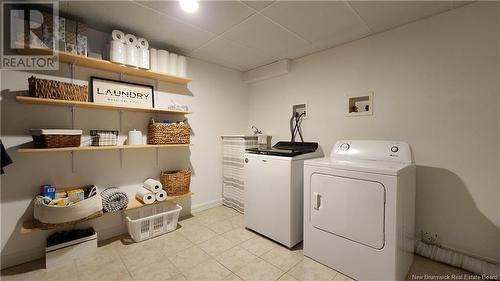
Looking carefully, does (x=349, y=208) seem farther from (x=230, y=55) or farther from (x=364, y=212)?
(x=230, y=55)

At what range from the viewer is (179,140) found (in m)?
2.51

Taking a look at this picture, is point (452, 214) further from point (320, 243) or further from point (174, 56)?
point (174, 56)

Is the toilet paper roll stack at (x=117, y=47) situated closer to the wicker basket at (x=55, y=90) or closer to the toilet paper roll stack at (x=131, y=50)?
the toilet paper roll stack at (x=131, y=50)

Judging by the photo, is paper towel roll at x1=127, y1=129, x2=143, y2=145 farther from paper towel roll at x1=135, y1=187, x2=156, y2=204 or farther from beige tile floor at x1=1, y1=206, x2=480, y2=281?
beige tile floor at x1=1, y1=206, x2=480, y2=281

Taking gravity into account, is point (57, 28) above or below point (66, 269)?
above

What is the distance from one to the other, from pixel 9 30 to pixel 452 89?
374cm

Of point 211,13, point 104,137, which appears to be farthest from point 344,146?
point 104,137

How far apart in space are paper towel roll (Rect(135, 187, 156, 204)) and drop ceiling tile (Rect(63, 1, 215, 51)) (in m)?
1.70

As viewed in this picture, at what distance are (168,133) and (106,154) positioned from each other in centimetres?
66

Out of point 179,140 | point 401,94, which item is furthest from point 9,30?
point 401,94

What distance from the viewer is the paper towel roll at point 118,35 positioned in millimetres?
1969

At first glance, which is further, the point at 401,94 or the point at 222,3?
the point at 401,94

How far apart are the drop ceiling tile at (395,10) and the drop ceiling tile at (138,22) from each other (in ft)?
4.83

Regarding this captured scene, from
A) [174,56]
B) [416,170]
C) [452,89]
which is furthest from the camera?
[174,56]
